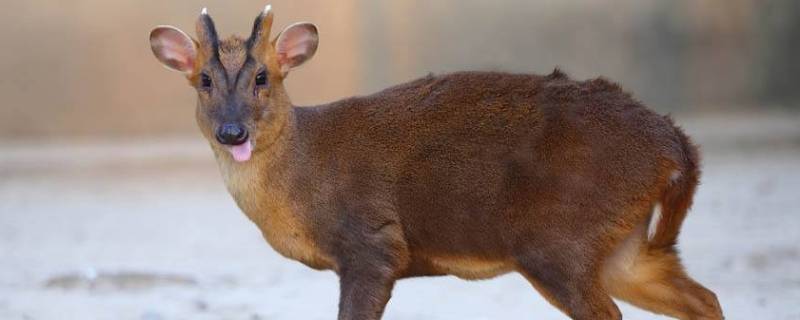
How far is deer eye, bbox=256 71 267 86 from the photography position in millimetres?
6492

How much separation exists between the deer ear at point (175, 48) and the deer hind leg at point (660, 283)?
2071 mm

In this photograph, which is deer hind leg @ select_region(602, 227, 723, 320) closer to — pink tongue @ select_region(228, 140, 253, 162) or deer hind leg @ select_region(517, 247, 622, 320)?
deer hind leg @ select_region(517, 247, 622, 320)

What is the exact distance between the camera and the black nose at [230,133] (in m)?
6.24

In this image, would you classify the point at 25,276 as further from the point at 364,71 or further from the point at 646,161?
the point at 364,71

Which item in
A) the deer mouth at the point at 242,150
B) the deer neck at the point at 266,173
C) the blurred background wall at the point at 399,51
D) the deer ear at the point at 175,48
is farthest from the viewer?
the blurred background wall at the point at 399,51

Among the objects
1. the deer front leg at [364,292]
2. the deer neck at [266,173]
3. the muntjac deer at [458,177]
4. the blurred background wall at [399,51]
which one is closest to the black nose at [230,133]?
the muntjac deer at [458,177]

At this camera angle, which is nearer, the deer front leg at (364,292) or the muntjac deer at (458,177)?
the muntjac deer at (458,177)

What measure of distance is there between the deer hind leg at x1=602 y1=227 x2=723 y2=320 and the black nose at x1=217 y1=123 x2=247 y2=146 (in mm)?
1642

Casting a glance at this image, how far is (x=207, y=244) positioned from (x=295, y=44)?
14.3ft

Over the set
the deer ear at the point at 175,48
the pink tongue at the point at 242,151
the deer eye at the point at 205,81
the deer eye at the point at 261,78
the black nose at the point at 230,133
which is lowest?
the pink tongue at the point at 242,151

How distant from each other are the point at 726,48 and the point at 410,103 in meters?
10.4

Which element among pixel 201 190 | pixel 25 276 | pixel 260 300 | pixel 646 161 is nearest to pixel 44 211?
pixel 201 190

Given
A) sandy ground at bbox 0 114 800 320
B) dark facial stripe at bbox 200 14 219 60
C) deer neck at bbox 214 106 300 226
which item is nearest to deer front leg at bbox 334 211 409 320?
deer neck at bbox 214 106 300 226

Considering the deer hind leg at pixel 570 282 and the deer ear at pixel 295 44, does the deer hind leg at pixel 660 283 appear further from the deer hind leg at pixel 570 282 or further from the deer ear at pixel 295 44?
the deer ear at pixel 295 44
